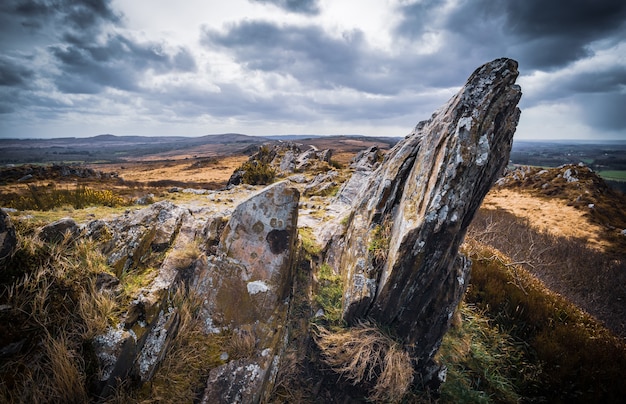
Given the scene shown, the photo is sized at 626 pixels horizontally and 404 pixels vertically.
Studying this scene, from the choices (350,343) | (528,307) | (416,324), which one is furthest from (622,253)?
(350,343)

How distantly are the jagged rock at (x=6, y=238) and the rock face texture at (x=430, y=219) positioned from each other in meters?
5.84

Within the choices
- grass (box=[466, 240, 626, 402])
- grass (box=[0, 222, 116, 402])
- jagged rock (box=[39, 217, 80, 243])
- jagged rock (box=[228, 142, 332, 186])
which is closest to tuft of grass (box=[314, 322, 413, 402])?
grass (box=[0, 222, 116, 402])

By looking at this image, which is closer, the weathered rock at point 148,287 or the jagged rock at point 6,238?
the jagged rock at point 6,238

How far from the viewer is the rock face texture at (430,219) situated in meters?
4.90

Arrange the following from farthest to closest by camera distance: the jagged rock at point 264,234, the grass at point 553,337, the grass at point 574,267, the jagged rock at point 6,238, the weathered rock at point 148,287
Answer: the grass at point 574,267, the grass at point 553,337, the jagged rock at point 264,234, the weathered rock at point 148,287, the jagged rock at point 6,238

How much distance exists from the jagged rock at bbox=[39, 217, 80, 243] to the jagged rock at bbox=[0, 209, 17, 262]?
0.66 meters

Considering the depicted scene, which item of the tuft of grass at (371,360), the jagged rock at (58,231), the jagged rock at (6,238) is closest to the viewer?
the jagged rock at (6,238)

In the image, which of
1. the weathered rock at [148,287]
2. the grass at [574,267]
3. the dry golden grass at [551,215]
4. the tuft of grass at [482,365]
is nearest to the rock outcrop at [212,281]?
the weathered rock at [148,287]

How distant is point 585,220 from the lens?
2502 centimetres

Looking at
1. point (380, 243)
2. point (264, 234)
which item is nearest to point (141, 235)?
point (264, 234)

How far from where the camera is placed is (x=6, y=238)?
12.6 feet

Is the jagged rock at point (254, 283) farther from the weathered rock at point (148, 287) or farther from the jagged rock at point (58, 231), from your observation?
the jagged rock at point (58, 231)

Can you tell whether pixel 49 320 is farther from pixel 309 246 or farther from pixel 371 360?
pixel 371 360

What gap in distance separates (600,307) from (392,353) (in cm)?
1557
